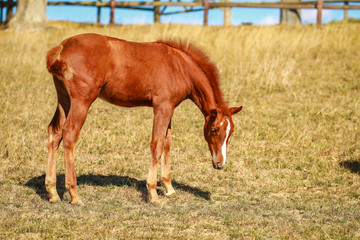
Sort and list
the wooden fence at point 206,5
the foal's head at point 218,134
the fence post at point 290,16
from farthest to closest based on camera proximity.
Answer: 1. the fence post at point 290,16
2. the wooden fence at point 206,5
3. the foal's head at point 218,134

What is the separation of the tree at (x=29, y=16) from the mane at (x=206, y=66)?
13448mm

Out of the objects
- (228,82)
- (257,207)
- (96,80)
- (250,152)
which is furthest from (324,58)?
(96,80)

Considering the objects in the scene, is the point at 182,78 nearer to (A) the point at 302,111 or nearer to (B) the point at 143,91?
(B) the point at 143,91

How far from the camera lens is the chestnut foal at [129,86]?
540cm

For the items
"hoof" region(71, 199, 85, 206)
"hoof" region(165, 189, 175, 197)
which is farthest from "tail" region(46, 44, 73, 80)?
"hoof" region(165, 189, 175, 197)

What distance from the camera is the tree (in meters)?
18.2

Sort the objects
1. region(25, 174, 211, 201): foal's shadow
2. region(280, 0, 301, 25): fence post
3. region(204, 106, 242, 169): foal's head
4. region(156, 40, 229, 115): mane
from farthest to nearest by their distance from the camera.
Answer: region(280, 0, 301, 25): fence post
region(25, 174, 211, 201): foal's shadow
region(156, 40, 229, 115): mane
region(204, 106, 242, 169): foal's head

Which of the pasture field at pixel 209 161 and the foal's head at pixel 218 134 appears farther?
the foal's head at pixel 218 134

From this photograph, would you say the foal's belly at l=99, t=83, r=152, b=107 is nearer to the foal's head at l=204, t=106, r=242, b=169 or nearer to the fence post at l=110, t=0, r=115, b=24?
the foal's head at l=204, t=106, r=242, b=169

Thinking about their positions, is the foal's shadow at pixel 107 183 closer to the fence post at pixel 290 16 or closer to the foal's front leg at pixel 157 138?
the foal's front leg at pixel 157 138

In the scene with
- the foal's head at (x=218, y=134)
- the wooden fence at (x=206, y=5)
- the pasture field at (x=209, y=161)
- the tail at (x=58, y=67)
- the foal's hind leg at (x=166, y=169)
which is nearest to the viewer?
the pasture field at (x=209, y=161)

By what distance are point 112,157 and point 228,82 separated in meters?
5.29

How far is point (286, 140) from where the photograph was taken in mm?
8703

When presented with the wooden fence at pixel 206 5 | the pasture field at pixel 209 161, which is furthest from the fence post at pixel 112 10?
the pasture field at pixel 209 161
